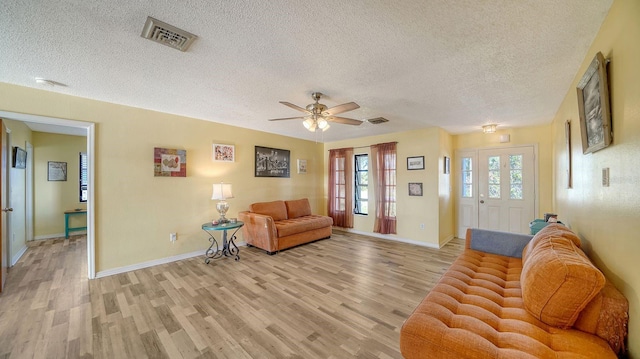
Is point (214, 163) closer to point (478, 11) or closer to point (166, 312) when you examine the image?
point (166, 312)

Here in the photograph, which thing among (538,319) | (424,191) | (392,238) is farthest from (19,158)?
(424,191)

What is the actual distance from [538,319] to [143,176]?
15.2ft

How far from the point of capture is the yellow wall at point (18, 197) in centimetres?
354

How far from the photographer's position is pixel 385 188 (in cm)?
530

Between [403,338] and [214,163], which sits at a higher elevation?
[214,163]

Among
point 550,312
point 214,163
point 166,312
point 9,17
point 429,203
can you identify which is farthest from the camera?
point 429,203

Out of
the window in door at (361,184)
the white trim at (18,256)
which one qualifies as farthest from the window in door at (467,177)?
the white trim at (18,256)

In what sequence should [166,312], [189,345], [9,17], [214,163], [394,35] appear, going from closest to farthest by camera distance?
[9,17], [394,35], [189,345], [166,312], [214,163]

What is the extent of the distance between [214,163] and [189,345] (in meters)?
3.11

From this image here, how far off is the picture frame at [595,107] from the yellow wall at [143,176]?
4.68 metres

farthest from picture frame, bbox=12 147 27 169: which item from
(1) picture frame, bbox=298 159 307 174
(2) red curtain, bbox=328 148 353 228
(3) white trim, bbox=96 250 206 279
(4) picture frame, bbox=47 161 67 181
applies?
(2) red curtain, bbox=328 148 353 228

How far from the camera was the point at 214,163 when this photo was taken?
14.1 ft

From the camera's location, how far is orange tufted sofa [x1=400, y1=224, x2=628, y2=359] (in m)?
1.11

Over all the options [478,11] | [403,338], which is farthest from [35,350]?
[478,11]
